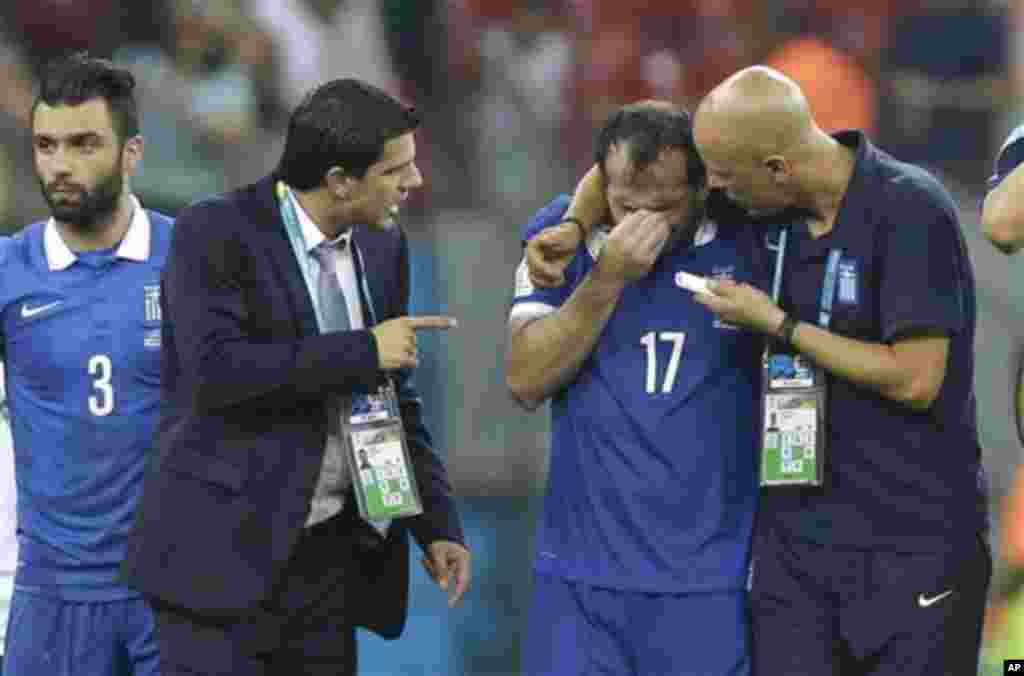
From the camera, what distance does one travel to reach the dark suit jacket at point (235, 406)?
433 centimetres

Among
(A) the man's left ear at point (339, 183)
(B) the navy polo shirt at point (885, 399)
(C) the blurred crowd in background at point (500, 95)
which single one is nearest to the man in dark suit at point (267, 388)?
(A) the man's left ear at point (339, 183)

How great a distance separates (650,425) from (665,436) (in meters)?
0.04

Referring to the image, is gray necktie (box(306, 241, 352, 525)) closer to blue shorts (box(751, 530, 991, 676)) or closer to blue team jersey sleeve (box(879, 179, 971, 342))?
blue shorts (box(751, 530, 991, 676))

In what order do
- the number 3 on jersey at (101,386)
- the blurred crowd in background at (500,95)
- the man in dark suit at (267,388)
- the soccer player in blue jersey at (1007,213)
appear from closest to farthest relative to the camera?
the soccer player in blue jersey at (1007,213) → the man in dark suit at (267,388) → the number 3 on jersey at (101,386) → the blurred crowd in background at (500,95)

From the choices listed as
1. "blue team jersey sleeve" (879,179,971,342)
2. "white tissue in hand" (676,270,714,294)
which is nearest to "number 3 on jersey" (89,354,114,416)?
"white tissue in hand" (676,270,714,294)

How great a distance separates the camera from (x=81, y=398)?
16.1 ft

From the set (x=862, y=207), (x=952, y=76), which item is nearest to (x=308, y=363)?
(x=862, y=207)

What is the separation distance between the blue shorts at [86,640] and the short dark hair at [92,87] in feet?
3.45

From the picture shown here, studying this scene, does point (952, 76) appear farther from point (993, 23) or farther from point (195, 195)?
point (195, 195)

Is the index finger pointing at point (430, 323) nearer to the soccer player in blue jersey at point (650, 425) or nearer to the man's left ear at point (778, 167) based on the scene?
the soccer player in blue jersey at point (650, 425)

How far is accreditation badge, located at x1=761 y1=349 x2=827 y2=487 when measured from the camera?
431cm

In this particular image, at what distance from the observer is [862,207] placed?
4340 millimetres

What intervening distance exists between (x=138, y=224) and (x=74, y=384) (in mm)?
407

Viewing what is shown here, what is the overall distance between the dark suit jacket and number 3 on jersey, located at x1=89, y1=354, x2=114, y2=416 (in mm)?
414
